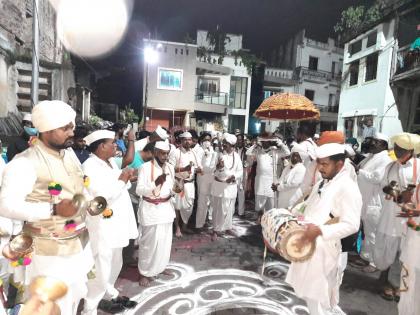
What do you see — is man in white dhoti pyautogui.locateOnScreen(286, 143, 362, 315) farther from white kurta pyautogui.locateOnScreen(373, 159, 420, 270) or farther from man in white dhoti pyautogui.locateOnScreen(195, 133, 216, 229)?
man in white dhoti pyautogui.locateOnScreen(195, 133, 216, 229)

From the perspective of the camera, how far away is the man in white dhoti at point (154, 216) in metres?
4.36

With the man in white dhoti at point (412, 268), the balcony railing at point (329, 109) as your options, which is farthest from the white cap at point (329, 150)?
the balcony railing at point (329, 109)

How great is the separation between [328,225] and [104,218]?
2.32 m

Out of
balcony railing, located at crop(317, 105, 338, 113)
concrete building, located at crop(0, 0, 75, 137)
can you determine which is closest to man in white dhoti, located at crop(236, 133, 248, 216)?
concrete building, located at crop(0, 0, 75, 137)

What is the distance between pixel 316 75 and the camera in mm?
30812

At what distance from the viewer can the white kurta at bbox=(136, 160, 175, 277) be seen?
14.3 feet

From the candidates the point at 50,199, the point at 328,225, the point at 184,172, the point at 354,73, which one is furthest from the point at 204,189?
the point at 354,73

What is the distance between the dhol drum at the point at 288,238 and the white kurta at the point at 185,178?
12.8 feet

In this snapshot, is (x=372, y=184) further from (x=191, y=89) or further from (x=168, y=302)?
(x=191, y=89)

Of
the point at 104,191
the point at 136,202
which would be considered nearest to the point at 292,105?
the point at 136,202

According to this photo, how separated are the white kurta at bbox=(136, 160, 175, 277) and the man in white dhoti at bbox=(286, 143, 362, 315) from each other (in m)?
2.14

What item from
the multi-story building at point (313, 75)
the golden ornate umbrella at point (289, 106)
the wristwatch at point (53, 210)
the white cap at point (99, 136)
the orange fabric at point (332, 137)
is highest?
the multi-story building at point (313, 75)

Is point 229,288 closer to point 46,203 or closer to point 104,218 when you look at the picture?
point 104,218

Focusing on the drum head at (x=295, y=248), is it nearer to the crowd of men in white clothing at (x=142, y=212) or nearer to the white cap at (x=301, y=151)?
the crowd of men in white clothing at (x=142, y=212)
